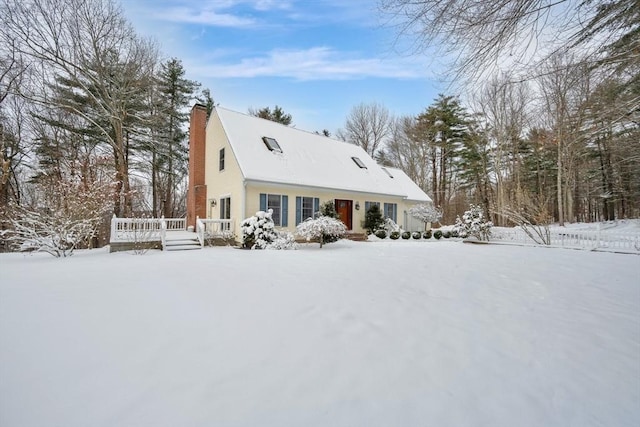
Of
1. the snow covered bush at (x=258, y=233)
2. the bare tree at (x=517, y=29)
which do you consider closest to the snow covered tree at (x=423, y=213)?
the snow covered bush at (x=258, y=233)

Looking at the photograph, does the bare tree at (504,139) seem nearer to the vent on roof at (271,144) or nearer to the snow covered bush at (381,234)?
the snow covered bush at (381,234)

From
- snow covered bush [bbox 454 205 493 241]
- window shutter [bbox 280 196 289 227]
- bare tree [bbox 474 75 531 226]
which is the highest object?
bare tree [bbox 474 75 531 226]

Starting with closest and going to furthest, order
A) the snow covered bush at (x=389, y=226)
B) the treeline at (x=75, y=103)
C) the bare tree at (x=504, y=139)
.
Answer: the treeline at (x=75, y=103) < the snow covered bush at (x=389, y=226) < the bare tree at (x=504, y=139)

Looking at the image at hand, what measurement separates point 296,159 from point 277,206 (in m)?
2.87

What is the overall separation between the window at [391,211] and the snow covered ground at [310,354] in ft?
39.9

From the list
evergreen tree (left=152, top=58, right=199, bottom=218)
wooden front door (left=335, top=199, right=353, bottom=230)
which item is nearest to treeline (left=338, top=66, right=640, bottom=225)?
wooden front door (left=335, top=199, right=353, bottom=230)

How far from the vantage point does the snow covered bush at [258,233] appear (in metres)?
10.1

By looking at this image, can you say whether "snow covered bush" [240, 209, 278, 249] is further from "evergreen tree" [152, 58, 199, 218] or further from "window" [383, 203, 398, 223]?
"evergreen tree" [152, 58, 199, 218]

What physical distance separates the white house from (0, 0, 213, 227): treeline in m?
3.76

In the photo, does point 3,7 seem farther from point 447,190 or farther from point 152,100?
point 447,190

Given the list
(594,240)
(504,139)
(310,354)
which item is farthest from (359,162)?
(310,354)

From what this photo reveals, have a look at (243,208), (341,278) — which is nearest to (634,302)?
(341,278)

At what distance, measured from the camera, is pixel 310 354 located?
2.55 metres

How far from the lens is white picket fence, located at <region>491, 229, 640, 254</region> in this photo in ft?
31.3
